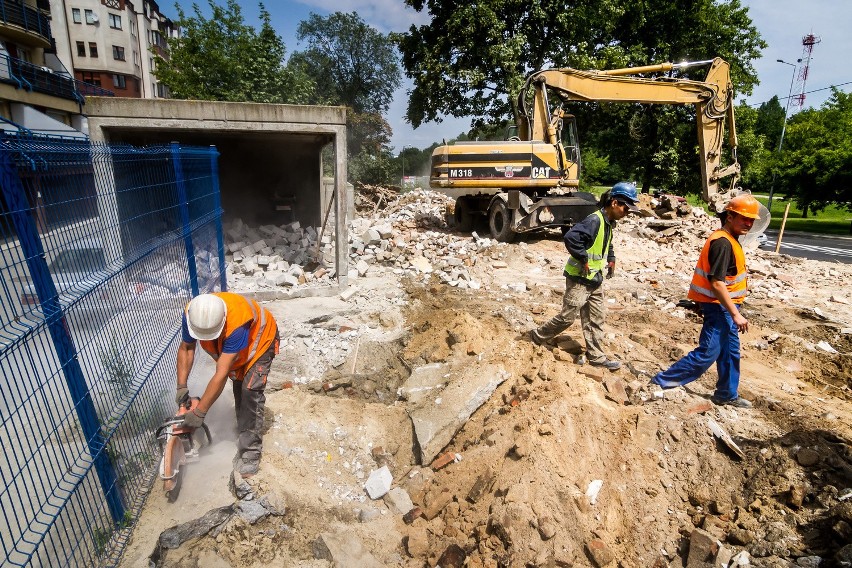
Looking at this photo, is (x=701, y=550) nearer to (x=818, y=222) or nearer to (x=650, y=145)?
(x=650, y=145)

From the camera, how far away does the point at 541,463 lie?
3.40 meters

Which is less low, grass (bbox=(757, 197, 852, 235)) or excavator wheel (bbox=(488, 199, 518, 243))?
excavator wheel (bbox=(488, 199, 518, 243))

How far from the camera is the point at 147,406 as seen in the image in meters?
3.62

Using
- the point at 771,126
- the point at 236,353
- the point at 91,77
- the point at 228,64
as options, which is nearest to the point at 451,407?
the point at 236,353

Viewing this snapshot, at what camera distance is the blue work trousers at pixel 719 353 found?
4.08 metres

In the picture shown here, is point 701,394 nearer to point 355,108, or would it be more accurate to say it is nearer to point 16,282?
point 16,282

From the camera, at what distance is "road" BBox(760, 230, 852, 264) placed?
591 inches

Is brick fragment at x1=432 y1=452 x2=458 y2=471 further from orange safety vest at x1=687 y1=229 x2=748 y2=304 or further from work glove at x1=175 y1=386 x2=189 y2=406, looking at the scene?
orange safety vest at x1=687 y1=229 x2=748 y2=304

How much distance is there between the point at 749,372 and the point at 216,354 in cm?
537

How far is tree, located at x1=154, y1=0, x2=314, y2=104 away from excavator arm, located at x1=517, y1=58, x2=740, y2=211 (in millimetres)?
10816

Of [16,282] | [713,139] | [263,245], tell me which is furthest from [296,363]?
[713,139]

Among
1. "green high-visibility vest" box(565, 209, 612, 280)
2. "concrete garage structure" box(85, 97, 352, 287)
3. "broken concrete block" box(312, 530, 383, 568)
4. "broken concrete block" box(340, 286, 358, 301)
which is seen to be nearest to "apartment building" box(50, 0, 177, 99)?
"concrete garage structure" box(85, 97, 352, 287)

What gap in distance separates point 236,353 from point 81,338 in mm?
894

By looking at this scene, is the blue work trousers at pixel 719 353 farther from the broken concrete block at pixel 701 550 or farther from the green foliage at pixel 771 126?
the green foliage at pixel 771 126
